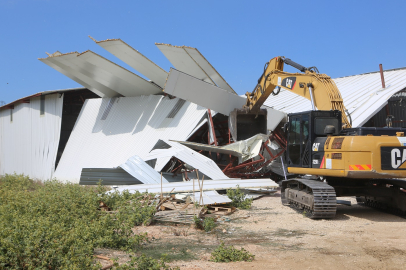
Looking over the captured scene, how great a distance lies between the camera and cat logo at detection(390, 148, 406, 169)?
30.8ft

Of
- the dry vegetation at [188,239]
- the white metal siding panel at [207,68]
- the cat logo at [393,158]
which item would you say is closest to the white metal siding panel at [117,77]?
the white metal siding panel at [207,68]

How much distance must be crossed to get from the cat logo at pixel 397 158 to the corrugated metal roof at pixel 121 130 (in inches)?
415

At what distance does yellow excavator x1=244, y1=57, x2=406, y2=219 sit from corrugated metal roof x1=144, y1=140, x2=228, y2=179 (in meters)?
3.43

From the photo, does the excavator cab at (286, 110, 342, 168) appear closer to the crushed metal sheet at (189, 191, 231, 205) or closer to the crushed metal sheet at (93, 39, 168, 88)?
the crushed metal sheet at (189, 191, 231, 205)

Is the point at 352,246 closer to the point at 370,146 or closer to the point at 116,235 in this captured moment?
the point at 370,146

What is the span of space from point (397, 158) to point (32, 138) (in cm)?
2060

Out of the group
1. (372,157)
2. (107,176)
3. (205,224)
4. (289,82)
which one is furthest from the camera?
(107,176)

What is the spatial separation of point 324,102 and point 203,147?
643 cm

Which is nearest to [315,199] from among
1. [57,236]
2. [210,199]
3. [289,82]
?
[210,199]

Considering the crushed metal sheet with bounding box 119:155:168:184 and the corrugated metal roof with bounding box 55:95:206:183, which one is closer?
the crushed metal sheet with bounding box 119:155:168:184

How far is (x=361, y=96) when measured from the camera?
78.0 feet

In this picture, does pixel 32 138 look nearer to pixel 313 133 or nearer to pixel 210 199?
pixel 210 199

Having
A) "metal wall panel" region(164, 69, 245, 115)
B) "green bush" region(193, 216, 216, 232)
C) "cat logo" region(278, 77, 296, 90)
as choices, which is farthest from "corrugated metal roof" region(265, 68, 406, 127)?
"green bush" region(193, 216, 216, 232)

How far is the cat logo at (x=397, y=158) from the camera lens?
30.8 feet
